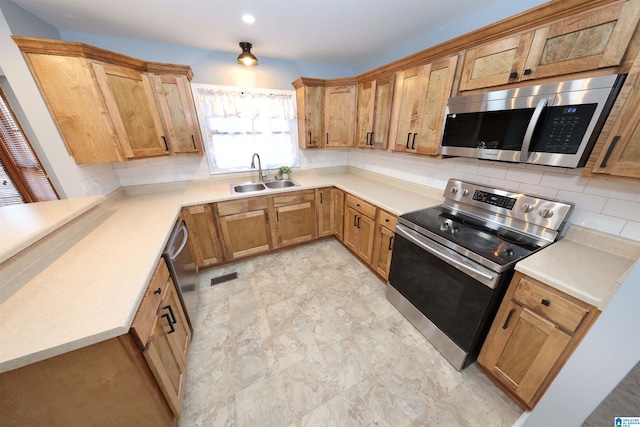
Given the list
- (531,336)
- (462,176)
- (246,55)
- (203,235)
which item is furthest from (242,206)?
(531,336)

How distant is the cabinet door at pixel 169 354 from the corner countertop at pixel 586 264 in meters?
1.89

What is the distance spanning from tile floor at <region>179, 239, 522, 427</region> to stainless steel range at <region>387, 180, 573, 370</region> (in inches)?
8.5

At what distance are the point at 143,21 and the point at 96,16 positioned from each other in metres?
0.31

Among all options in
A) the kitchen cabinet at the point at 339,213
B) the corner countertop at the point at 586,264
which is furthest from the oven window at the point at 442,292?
the kitchen cabinet at the point at 339,213

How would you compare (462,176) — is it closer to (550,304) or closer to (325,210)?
(550,304)

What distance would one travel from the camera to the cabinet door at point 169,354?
3.25 ft

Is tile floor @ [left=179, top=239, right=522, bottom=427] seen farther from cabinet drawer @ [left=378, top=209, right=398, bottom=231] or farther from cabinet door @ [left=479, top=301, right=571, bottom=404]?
cabinet drawer @ [left=378, top=209, right=398, bottom=231]

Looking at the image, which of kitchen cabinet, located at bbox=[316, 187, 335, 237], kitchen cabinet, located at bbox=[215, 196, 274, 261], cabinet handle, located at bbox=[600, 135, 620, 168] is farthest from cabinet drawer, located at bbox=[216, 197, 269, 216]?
cabinet handle, located at bbox=[600, 135, 620, 168]

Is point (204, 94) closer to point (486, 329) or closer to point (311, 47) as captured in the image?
point (311, 47)

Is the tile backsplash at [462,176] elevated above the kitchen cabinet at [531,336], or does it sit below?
above

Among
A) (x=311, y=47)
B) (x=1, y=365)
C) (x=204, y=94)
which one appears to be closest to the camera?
(x=1, y=365)

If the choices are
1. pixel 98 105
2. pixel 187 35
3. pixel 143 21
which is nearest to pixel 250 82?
pixel 187 35

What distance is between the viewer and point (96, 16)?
5.36 ft

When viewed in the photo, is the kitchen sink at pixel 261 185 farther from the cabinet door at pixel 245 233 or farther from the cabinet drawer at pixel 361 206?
the cabinet drawer at pixel 361 206
